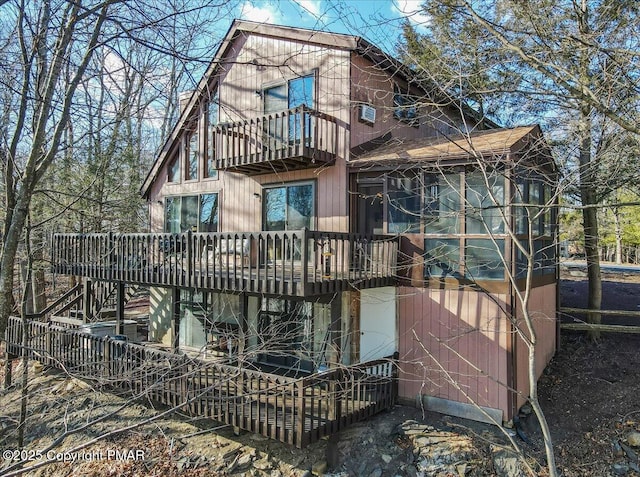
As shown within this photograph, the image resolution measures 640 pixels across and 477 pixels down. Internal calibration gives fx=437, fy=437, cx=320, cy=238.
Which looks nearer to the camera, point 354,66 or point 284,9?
point 284,9

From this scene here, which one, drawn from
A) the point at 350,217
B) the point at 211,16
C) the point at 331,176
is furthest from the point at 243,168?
the point at 211,16

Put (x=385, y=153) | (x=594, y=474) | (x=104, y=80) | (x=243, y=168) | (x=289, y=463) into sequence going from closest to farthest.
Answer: (x=104, y=80), (x=594, y=474), (x=289, y=463), (x=385, y=153), (x=243, y=168)

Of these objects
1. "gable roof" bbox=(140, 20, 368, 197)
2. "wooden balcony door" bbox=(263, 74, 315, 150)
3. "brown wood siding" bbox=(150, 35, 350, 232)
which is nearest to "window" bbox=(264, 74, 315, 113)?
"wooden balcony door" bbox=(263, 74, 315, 150)

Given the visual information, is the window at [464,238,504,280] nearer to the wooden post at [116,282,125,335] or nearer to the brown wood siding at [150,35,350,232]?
the brown wood siding at [150,35,350,232]

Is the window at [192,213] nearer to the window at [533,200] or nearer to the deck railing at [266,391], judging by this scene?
the deck railing at [266,391]

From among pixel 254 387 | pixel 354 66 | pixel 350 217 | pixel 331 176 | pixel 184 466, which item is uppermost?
pixel 354 66

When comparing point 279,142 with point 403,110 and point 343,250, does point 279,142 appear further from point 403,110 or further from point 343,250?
point 403,110

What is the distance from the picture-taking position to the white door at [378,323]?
906cm

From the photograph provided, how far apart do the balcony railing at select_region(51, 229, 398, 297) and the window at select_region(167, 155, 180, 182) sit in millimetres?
3114

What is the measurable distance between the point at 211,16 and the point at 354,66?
17.4 ft

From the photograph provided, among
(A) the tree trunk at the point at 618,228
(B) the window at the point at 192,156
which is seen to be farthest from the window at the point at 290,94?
(A) the tree trunk at the point at 618,228

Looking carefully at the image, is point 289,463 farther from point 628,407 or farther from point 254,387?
point 628,407

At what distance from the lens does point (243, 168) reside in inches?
414

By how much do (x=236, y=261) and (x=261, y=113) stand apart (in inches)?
166
